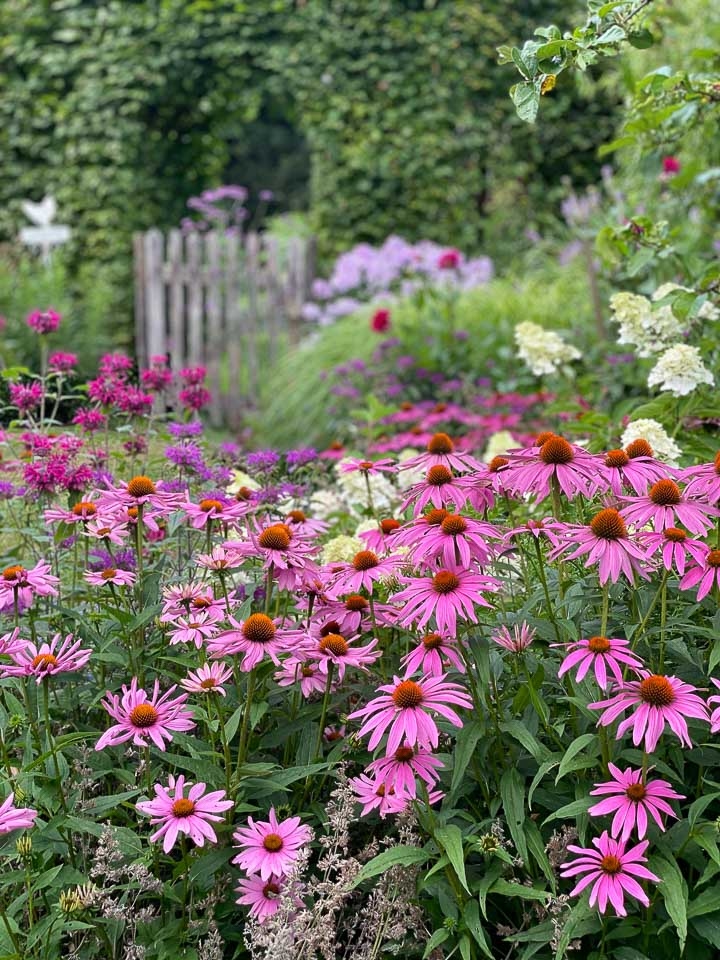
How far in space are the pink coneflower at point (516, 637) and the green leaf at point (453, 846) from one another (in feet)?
0.91

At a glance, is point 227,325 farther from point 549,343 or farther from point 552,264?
point 549,343

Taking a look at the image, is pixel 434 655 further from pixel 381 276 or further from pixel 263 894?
pixel 381 276

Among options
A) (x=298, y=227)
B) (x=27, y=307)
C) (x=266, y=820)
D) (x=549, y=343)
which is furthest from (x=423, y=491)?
(x=298, y=227)

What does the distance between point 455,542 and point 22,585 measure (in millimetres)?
720

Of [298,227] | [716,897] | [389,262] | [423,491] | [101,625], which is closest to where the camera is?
[716,897]

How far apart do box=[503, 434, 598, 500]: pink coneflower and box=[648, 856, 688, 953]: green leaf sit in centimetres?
49

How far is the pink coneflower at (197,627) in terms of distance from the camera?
4.98ft

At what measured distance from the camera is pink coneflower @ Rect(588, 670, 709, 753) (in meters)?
1.27

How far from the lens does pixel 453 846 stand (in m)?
1.33

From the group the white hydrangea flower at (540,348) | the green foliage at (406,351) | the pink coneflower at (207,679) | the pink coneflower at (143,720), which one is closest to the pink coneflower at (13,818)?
the pink coneflower at (143,720)

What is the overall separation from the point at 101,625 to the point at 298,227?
9919 mm

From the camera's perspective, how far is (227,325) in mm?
7750

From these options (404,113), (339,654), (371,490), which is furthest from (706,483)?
(404,113)

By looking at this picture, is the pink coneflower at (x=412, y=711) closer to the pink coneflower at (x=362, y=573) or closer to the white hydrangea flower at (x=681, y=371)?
the pink coneflower at (x=362, y=573)
